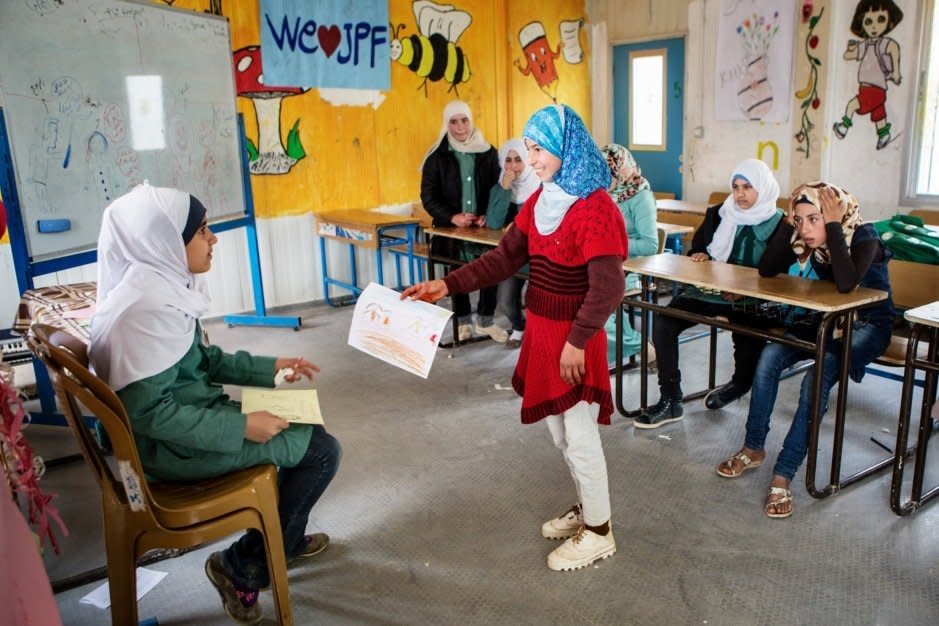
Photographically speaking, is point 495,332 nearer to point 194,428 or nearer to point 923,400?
point 923,400

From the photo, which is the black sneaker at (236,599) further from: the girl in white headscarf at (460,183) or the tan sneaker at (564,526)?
the girl in white headscarf at (460,183)

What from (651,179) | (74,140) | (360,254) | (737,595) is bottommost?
(737,595)

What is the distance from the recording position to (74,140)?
3221mm

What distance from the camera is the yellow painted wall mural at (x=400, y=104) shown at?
5.45m

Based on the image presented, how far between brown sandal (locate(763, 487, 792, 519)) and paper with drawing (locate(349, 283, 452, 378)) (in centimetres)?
127

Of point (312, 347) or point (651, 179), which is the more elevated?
point (651, 179)

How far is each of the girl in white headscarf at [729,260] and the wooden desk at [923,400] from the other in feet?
2.02

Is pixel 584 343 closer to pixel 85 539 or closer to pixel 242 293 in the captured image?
pixel 85 539

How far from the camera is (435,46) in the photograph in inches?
239

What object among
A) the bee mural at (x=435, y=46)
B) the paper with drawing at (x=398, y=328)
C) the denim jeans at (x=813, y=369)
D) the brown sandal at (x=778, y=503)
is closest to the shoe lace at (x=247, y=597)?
the paper with drawing at (x=398, y=328)

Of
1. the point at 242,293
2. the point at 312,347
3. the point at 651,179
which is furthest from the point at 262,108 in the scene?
the point at 651,179

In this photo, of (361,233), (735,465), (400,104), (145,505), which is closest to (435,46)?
(400,104)

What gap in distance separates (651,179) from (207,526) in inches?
226

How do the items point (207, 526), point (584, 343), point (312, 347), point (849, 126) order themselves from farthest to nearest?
point (849, 126), point (312, 347), point (584, 343), point (207, 526)
